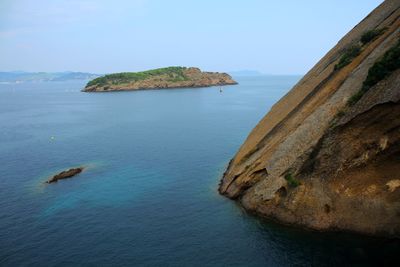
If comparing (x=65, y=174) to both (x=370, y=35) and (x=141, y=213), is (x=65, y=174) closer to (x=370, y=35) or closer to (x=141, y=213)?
(x=141, y=213)

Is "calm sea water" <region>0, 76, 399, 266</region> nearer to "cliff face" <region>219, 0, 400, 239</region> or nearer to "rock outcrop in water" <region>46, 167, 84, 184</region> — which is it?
"rock outcrop in water" <region>46, 167, 84, 184</region>

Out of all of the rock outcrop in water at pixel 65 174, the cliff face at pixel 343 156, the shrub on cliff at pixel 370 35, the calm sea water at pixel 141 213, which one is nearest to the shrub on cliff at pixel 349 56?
the cliff face at pixel 343 156

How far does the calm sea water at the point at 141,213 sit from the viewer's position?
48031mm

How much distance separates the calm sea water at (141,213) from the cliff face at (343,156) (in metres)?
3.28

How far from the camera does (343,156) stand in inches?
2115

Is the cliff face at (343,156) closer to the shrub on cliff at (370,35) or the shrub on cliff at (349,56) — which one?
the shrub on cliff at (349,56)

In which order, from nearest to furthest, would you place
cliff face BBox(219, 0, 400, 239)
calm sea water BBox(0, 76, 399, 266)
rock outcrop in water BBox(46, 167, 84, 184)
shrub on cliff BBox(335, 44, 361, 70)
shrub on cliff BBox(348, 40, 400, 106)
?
1. calm sea water BBox(0, 76, 399, 266)
2. cliff face BBox(219, 0, 400, 239)
3. shrub on cliff BBox(348, 40, 400, 106)
4. shrub on cliff BBox(335, 44, 361, 70)
5. rock outcrop in water BBox(46, 167, 84, 184)

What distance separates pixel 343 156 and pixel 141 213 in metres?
32.8

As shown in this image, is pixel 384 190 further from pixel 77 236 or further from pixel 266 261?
pixel 77 236

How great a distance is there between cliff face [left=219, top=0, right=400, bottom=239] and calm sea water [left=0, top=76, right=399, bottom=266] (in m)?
3.28

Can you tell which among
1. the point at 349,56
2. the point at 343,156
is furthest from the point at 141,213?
the point at 349,56

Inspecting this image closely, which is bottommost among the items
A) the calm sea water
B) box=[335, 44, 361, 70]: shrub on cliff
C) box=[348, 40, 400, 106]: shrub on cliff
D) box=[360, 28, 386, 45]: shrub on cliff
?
the calm sea water

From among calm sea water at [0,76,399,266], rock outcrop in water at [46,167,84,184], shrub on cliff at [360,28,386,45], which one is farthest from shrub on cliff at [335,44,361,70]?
rock outcrop in water at [46,167,84,184]

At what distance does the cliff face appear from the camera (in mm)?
50781
